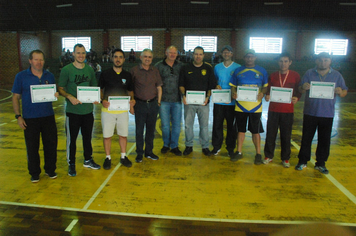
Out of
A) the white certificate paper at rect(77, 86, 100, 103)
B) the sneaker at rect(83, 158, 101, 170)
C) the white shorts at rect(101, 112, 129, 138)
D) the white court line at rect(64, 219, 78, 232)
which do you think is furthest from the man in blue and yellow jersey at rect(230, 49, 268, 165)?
→ the white court line at rect(64, 219, 78, 232)

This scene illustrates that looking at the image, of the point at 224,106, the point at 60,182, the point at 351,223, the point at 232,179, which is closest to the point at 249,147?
the point at 224,106

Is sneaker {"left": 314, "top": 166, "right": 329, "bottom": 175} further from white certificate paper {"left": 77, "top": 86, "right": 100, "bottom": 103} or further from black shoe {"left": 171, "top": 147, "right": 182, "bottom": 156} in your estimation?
white certificate paper {"left": 77, "top": 86, "right": 100, "bottom": 103}

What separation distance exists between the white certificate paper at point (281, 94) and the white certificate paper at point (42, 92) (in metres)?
3.31

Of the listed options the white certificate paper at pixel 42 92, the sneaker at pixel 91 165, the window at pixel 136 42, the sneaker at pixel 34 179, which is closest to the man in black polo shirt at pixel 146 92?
the sneaker at pixel 91 165

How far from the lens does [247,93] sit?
169 inches

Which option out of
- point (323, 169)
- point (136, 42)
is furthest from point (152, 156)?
point (136, 42)

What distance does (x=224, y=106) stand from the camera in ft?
15.6

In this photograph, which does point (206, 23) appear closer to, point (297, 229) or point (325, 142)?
point (325, 142)

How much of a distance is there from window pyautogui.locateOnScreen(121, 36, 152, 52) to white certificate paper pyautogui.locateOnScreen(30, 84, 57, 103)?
19.4 meters

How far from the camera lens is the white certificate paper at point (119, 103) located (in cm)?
402

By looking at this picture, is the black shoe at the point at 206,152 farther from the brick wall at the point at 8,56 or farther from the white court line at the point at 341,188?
the brick wall at the point at 8,56

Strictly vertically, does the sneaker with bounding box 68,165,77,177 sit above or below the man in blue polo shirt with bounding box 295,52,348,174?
below

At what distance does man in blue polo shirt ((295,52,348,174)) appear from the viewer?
13.0 ft

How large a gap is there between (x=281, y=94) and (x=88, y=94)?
9.80 feet
